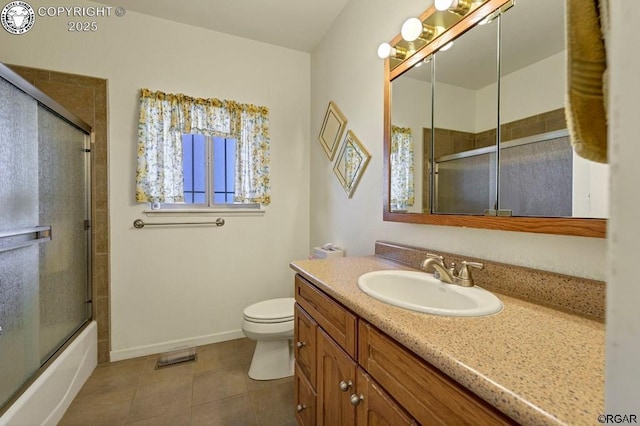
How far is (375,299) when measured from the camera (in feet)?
2.91

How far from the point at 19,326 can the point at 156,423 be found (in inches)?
32.8

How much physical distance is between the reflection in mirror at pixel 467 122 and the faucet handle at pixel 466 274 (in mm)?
202

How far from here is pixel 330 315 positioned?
103cm

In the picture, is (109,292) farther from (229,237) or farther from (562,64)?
(562,64)

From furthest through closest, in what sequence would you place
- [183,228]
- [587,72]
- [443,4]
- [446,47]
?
1. [183,228]
2. [446,47]
3. [443,4]
4. [587,72]

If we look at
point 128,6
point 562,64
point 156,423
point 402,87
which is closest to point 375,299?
point 562,64

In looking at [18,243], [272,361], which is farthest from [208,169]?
[272,361]

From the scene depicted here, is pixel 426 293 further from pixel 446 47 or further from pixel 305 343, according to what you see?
pixel 446 47

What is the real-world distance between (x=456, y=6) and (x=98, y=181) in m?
2.40

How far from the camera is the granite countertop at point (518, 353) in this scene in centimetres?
42

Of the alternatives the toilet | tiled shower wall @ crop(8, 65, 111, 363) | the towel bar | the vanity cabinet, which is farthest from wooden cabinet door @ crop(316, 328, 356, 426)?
tiled shower wall @ crop(8, 65, 111, 363)

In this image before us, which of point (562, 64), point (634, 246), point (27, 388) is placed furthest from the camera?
point (27, 388)

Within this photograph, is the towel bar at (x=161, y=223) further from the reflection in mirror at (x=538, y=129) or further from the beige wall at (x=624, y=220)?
the beige wall at (x=624, y=220)

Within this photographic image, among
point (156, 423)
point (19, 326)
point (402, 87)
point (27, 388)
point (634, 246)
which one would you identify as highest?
point (402, 87)
